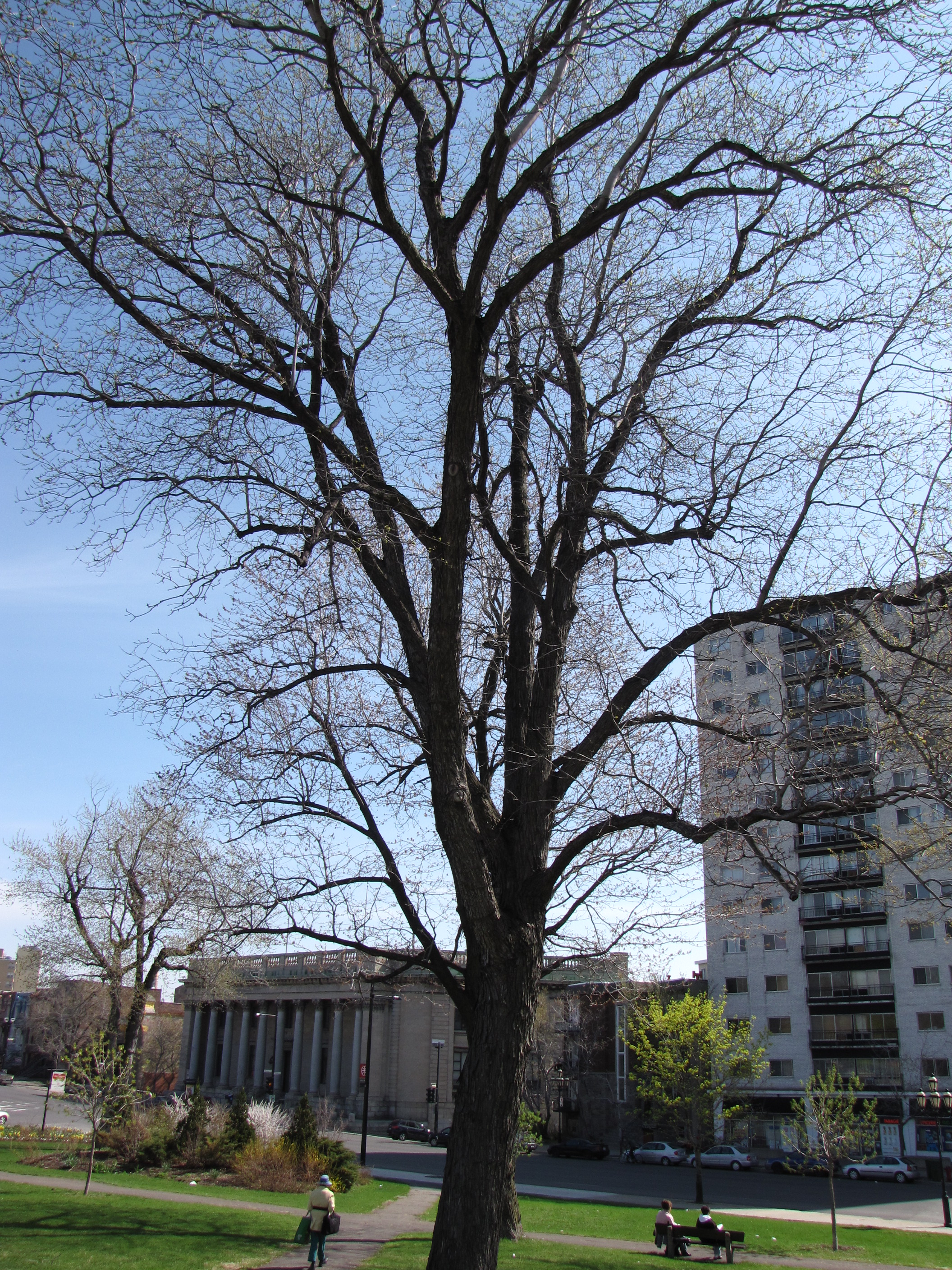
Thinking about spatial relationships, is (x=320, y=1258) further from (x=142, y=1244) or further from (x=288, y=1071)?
(x=288, y=1071)

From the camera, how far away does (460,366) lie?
801cm

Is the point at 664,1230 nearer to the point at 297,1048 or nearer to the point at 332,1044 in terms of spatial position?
the point at 332,1044

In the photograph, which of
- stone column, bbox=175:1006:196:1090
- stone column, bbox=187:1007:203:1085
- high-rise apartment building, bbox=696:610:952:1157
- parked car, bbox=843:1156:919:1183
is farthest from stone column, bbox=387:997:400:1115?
parked car, bbox=843:1156:919:1183

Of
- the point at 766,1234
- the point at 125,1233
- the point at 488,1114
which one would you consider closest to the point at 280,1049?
the point at 766,1234

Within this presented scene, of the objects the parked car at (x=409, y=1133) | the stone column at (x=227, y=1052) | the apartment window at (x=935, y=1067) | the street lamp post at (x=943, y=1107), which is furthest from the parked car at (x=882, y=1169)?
the stone column at (x=227, y=1052)

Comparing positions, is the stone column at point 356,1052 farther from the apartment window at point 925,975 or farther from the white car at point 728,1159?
the apartment window at point 925,975

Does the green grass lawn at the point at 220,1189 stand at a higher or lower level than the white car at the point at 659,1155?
higher

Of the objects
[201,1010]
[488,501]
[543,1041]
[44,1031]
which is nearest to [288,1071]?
[201,1010]

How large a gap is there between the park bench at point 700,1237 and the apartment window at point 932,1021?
3126 centimetres

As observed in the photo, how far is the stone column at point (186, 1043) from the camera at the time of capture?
76.2 metres

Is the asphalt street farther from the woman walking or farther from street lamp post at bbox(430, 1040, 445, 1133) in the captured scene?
the woman walking

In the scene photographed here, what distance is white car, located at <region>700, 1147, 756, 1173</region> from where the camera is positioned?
44.6m

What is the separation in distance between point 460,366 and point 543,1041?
50.9 m

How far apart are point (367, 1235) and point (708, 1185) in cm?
2272
